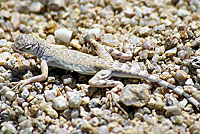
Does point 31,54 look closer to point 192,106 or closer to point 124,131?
point 124,131

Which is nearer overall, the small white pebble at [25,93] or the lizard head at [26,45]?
the small white pebble at [25,93]

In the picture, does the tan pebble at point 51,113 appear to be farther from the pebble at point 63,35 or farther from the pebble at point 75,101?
the pebble at point 63,35

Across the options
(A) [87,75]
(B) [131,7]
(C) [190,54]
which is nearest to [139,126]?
(A) [87,75]

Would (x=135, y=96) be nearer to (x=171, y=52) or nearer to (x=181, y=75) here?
(x=181, y=75)

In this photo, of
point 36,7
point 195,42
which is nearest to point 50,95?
point 195,42

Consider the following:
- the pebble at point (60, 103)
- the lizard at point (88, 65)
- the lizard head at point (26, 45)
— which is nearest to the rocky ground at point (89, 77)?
the pebble at point (60, 103)

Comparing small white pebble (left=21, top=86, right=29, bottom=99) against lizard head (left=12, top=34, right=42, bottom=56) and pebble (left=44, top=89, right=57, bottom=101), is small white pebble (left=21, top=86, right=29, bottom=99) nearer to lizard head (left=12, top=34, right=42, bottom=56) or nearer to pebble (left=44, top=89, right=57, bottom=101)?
pebble (left=44, top=89, right=57, bottom=101)

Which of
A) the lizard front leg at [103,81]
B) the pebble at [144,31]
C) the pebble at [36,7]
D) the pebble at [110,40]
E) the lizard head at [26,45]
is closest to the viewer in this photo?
the lizard front leg at [103,81]

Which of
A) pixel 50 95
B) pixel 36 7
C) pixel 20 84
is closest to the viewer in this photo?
pixel 50 95
